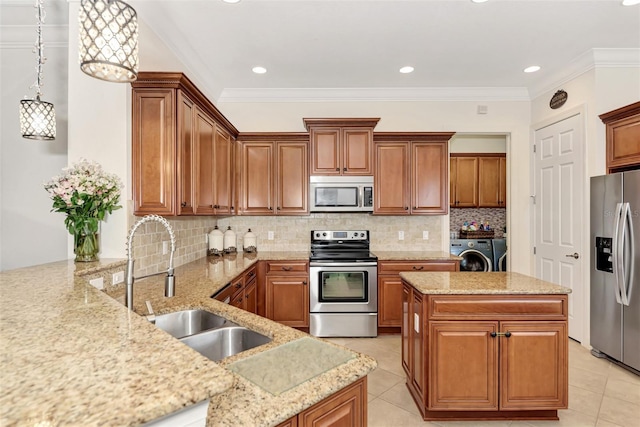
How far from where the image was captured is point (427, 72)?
3670 millimetres

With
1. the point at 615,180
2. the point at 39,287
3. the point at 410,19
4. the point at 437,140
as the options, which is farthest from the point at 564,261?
the point at 39,287

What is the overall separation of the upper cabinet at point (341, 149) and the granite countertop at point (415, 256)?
0.99 meters

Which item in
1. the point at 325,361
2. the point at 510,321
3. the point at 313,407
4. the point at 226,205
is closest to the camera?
the point at 313,407

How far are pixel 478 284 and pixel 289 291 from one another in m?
2.06

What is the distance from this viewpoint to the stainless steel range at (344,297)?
3.59m

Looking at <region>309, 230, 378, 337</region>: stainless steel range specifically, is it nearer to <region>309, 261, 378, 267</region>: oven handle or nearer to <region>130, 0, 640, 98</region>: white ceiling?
<region>309, 261, 378, 267</region>: oven handle

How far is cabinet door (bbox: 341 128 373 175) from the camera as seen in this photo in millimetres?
3812

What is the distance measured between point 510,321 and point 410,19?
2.41 metres

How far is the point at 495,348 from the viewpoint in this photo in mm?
2020

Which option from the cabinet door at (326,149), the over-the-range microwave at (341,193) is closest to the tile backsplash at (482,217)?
the over-the-range microwave at (341,193)

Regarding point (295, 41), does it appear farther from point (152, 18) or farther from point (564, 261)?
point (564, 261)

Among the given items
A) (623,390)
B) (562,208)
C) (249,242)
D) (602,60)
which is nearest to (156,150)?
(249,242)

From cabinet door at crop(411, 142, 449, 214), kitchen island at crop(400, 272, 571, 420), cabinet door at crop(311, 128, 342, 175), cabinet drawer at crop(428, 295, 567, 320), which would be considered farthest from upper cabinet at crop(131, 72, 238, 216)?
cabinet door at crop(411, 142, 449, 214)

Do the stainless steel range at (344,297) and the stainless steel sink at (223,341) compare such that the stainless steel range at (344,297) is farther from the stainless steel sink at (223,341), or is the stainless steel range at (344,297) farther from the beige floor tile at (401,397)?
the stainless steel sink at (223,341)
